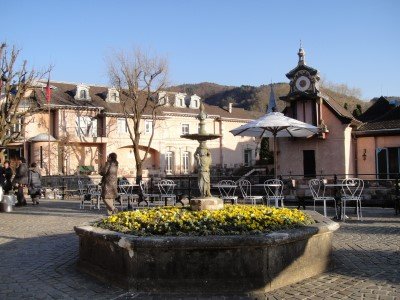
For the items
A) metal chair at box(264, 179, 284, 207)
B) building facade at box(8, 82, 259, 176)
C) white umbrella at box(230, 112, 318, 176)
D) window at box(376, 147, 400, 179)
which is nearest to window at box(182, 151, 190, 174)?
building facade at box(8, 82, 259, 176)

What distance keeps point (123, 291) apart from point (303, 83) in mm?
19968

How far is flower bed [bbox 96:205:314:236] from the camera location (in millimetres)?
6236

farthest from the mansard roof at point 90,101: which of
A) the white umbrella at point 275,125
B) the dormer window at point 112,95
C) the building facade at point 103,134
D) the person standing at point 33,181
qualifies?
the white umbrella at point 275,125

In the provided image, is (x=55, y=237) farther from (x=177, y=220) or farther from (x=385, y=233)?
(x=385, y=233)

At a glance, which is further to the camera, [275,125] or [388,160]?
[388,160]

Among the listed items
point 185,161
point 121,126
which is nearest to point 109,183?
point 121,126

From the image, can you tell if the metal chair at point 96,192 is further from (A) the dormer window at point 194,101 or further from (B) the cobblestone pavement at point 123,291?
(A) the dormer window at point 194,101

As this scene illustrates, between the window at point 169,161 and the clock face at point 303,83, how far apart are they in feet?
80.3

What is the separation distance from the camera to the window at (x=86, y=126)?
1630 inches

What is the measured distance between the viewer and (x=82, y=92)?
141 ft

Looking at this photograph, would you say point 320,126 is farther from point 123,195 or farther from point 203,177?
point 203,177

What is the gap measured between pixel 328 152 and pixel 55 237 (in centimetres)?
1704

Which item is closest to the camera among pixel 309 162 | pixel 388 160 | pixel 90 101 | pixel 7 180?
pixel 7 180

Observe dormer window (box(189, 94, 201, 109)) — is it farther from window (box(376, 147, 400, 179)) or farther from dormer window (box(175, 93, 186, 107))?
window (box(376, 147, 400, 179))
